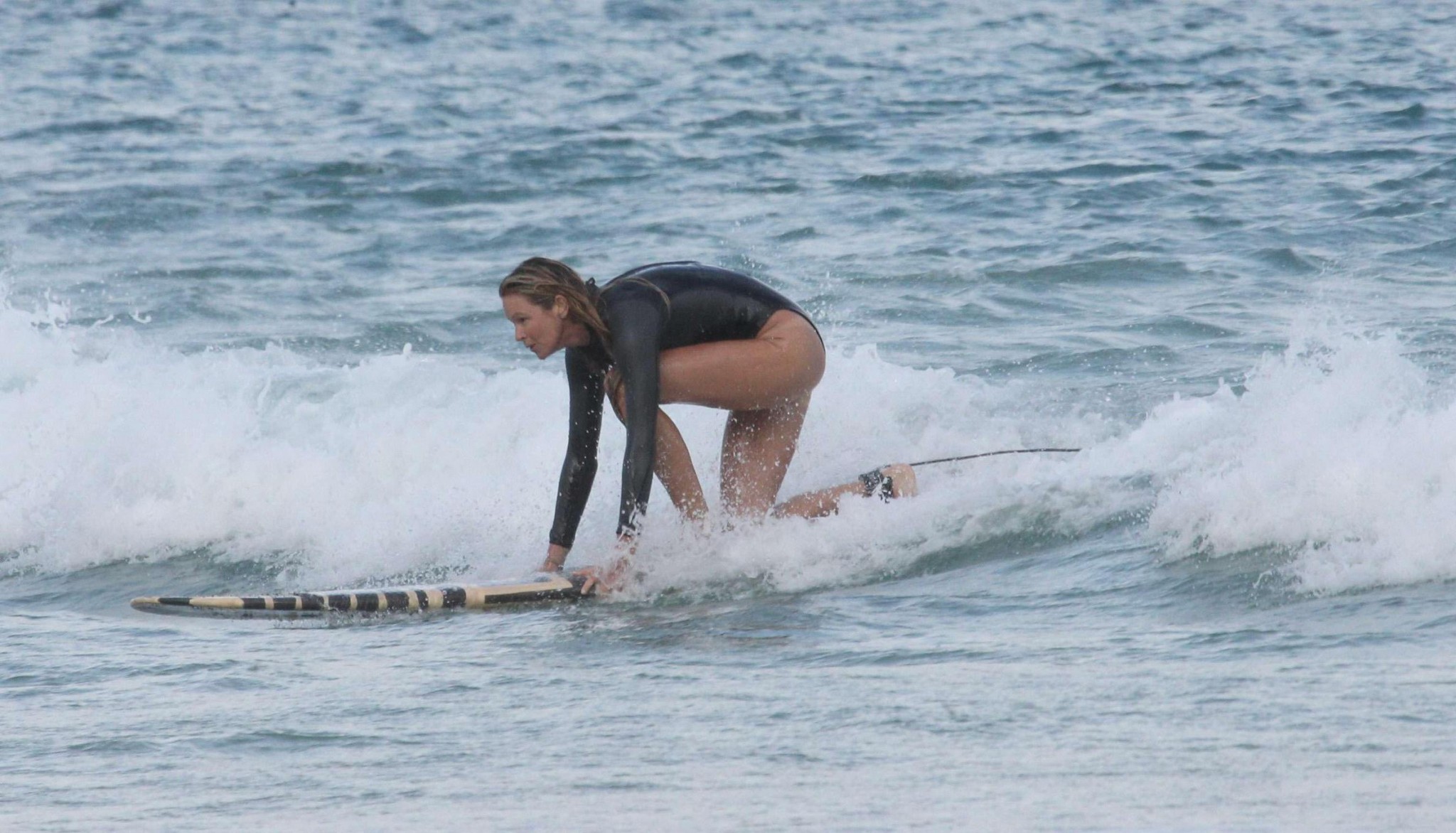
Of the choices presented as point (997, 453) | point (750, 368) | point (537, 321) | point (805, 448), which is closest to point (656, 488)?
point (805, 448)

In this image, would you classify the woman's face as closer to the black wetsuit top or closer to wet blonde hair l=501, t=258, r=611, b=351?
wet blonde hair l=501, t=258, r=611, b=351

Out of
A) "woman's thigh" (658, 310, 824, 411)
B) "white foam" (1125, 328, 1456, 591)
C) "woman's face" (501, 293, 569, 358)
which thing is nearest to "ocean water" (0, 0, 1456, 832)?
"white foam" (1125, 328, 1456, 591)

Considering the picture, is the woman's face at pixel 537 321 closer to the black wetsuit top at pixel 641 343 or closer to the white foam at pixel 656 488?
the black wetsuit top at pixel 641 343

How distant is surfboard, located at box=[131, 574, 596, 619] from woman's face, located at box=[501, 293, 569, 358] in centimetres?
87

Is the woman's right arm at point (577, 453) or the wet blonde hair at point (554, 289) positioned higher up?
the wet blonde hair at point (554, 289)

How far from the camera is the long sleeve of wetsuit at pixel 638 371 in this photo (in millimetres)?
5508

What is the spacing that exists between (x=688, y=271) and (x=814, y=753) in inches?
89.1

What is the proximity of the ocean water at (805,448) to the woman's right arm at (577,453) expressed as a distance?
1.01ft

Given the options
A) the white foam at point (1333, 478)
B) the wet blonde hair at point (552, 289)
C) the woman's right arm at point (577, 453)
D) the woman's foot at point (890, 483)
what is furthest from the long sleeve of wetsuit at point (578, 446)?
the white foam at point (1333, 478)

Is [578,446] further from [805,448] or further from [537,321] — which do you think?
[805,448]

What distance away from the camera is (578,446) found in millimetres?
5910

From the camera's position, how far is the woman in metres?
5.47

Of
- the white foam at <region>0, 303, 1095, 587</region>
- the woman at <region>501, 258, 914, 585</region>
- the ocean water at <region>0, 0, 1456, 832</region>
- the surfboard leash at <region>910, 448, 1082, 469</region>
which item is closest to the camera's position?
the ocean water at <region>0, 0, 1456, 832</region>

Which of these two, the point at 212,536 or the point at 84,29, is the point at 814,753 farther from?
the point at 84,29
